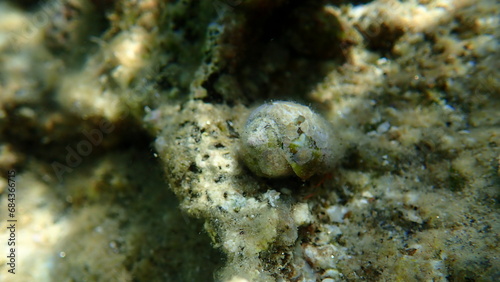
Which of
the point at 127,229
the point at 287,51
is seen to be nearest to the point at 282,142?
the point at 287,51

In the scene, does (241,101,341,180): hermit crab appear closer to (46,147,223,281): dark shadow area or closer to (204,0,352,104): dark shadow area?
(204,0,352,104): dark shadow area

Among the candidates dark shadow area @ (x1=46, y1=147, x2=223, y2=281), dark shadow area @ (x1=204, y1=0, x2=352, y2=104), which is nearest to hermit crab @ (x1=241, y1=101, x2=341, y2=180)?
dark shadow area @ (x1=204, y1=0, x2=352, y2=104)

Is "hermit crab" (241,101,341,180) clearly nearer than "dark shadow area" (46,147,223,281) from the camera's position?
Yes

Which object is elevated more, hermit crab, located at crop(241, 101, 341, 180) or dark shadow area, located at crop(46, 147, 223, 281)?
hermit crab, located at crop(241, 101, 341, 180)

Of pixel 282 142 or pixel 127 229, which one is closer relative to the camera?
pixel 282 142

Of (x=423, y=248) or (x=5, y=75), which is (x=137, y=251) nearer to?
(x=423, y=248)

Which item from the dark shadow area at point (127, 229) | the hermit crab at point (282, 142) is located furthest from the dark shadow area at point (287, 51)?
the dark shadow area at point (127, 229)

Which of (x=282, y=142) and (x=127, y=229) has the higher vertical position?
(x=282, y=142)

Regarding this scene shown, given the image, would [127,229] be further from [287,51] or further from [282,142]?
[287,51]

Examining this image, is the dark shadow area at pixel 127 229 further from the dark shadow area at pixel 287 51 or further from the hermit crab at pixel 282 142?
the dark shadow area at pixel 287 51
